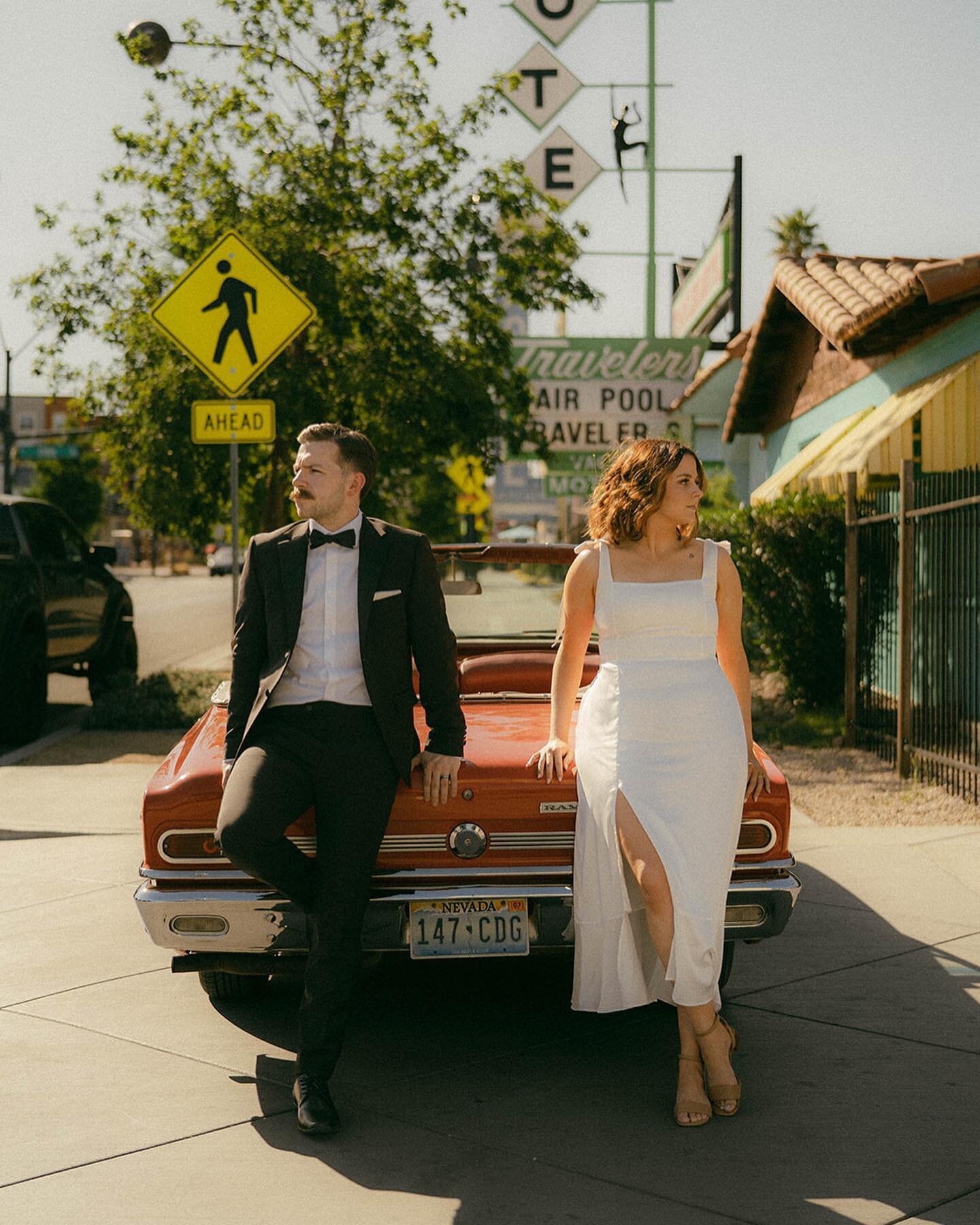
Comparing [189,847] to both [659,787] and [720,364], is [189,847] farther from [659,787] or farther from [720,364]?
[720,364]

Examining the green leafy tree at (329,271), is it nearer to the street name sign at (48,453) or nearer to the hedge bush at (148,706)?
the hedge bush at (148,706)

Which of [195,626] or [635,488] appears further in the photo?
[195,626]

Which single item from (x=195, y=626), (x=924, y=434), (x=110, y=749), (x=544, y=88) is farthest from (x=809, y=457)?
(x=195, y=626)

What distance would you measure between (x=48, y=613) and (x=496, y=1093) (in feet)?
31.3

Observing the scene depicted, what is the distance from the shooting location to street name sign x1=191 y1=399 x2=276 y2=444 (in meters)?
9.59

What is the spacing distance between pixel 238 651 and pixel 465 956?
3.65 feet

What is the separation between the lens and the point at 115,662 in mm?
15484

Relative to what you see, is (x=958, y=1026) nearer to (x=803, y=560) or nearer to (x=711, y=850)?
(x=711, y=850)

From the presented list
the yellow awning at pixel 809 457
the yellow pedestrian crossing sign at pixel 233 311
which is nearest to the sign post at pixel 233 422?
the yellow pedestrian crossing sign at pixel 233 311

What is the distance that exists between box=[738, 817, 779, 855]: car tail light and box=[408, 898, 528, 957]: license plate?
27.3 inches

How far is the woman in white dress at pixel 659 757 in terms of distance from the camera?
4.13 meters

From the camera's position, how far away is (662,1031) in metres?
5.00

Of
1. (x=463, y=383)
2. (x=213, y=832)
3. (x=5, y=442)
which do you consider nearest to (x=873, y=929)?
(x=213, y=832)

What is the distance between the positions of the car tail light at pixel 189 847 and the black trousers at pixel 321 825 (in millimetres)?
296
